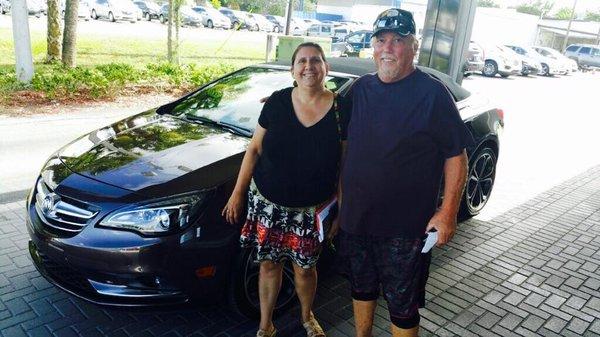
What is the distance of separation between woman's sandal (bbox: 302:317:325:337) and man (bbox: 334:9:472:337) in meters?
0.63

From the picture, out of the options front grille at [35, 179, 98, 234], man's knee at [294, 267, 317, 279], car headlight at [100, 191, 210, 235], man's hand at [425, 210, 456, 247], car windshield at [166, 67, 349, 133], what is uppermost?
car windshield at [166, 67, 349, 133]

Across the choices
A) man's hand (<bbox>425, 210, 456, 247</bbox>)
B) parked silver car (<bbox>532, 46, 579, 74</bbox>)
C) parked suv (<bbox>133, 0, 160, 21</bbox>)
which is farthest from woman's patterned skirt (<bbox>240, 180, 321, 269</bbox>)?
parked suv (<bbox>133, 0, 160, 21</bbox>)

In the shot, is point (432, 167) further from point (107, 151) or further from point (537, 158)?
point (537, 158)

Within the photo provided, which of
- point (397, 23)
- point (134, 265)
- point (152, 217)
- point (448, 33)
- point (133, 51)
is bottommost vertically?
point (133, 51)

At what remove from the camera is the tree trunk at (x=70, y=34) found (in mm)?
12008

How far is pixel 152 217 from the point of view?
263 centimetres

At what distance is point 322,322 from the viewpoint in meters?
3.19

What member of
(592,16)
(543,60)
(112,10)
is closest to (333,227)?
(543,60)

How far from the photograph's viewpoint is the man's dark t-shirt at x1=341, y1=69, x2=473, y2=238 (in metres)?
2.22

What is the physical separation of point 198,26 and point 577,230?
33.2m

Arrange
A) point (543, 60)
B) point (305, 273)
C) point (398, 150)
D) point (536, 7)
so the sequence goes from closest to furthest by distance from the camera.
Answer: point (398, 150) < point (305, 273) < point (543, 60) < point (536, 7)

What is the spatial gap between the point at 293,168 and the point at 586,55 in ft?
132

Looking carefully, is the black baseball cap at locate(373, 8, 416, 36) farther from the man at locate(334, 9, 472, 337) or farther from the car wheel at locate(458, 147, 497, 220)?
the car wheel at locate(458, 147, 497, 220)

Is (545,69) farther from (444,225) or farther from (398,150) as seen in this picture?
(398,150)
